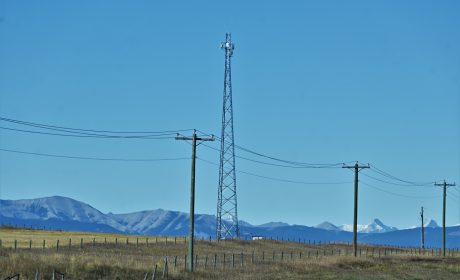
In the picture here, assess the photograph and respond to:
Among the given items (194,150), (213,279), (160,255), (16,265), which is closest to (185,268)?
(213,279)

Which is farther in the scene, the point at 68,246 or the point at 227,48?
the point at 227,48

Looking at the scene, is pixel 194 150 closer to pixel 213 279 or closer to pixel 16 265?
pixel 213 279

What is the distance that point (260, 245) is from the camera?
397 ft

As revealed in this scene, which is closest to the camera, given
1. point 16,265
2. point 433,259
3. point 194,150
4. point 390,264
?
point 16,265

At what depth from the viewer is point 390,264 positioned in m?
83.9

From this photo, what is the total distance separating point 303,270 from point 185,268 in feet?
39.5

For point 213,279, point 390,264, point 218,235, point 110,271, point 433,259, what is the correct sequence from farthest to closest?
point 218,235, point 433,259, point 390,264, point 213,279, point 110,271

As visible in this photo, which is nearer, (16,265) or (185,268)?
(16,265)

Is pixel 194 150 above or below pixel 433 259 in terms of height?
above

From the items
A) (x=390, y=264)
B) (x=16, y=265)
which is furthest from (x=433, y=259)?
(x=16, y=265)

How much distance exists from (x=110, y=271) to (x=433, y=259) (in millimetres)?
56287

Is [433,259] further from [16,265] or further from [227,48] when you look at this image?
[16,265]

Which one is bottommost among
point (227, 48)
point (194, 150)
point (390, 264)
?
point (390, 264)

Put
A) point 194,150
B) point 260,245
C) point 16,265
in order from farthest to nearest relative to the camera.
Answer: point 260,245 < point 194,150 < point 16,265
